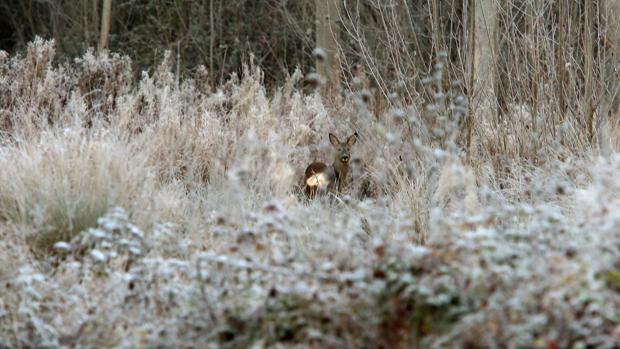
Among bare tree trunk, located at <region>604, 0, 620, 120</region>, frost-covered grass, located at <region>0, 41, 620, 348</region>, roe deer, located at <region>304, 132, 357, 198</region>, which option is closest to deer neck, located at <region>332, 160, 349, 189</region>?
roe deer, located at <region>304, 132, 357, 198</region>

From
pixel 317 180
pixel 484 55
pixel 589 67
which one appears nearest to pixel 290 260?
pixel 317 180

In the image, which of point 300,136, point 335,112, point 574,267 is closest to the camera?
point 574,267

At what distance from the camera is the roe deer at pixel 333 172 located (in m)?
7.92

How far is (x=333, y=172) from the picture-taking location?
818 cm

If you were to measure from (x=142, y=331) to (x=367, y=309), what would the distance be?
38.8 inches

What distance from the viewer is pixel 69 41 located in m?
17.3

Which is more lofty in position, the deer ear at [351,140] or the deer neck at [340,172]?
the deer ear at [351,140]

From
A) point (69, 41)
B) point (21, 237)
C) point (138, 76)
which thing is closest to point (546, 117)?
point (21, 237)

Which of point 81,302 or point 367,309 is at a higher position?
point 367,309

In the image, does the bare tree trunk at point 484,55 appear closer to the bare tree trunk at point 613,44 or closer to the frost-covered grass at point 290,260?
the frost-covered grass at point 290,260

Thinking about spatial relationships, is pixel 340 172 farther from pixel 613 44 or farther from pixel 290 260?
pixel 290 260

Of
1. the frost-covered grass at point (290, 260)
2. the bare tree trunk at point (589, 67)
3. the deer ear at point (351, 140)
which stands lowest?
the frost-covered grass at point (290, 260)


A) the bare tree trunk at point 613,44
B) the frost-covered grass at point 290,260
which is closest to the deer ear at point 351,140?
the frost-covered grass at point 290,260

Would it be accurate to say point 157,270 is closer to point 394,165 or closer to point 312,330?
point 312,330
